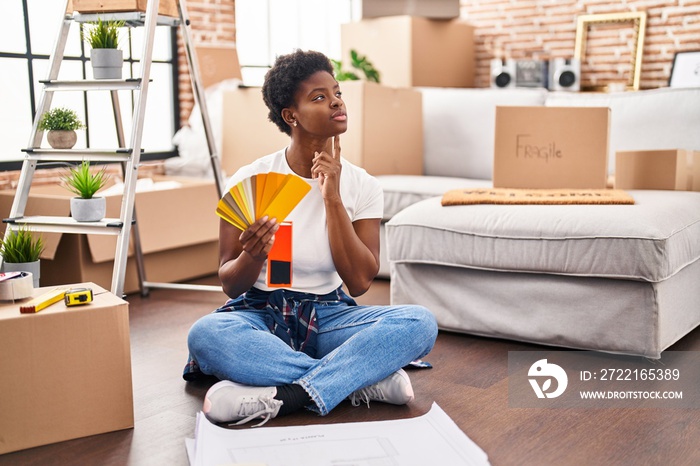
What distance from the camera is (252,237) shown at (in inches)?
69.0

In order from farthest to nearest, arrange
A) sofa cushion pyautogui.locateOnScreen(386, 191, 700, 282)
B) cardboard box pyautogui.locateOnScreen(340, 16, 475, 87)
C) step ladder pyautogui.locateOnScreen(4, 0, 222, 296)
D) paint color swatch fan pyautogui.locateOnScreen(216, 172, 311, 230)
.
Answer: cardboard box pyautogui.locateOnScreen(340, 16, 475, 87) → step ladder pyautogui.locateOnScreen(4, 0, 222, 296) → sofa cushion pyautogui.locateOnScreen(386, 191, 700, 282) → paint color swatch fan pyautogui.locateOnScreen(216, 172, 311, 230)

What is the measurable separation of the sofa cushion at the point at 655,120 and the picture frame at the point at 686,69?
2.42 metres

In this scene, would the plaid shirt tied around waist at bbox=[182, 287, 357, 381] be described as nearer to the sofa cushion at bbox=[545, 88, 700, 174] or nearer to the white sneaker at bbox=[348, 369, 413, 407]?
the white sneaker at bbox=[348, 369, 413, 407]

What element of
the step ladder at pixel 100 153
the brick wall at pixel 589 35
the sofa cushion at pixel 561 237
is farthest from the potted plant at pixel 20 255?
the brick wall at pixel 589 35

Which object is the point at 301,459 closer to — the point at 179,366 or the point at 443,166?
the point at 179,366

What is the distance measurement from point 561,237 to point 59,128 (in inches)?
65.2

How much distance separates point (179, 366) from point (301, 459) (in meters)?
0.83

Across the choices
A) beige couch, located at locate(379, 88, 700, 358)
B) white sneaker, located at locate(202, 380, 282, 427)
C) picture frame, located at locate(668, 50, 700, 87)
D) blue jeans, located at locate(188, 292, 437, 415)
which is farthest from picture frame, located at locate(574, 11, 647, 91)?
white sneaker, located at locate(202, 380, 282, 427)

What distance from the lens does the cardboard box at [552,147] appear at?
2.79 meters

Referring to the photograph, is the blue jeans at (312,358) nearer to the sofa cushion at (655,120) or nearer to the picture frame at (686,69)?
the sofa cushion at (655,120)

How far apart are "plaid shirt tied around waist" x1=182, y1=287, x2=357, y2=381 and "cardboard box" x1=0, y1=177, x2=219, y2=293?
3.76ft

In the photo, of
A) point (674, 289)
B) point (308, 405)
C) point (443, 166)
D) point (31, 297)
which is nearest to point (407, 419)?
point (308, 405)

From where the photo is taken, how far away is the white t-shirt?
1973 millimetres

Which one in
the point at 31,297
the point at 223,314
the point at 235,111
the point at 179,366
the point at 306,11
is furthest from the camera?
the point at 306,11
